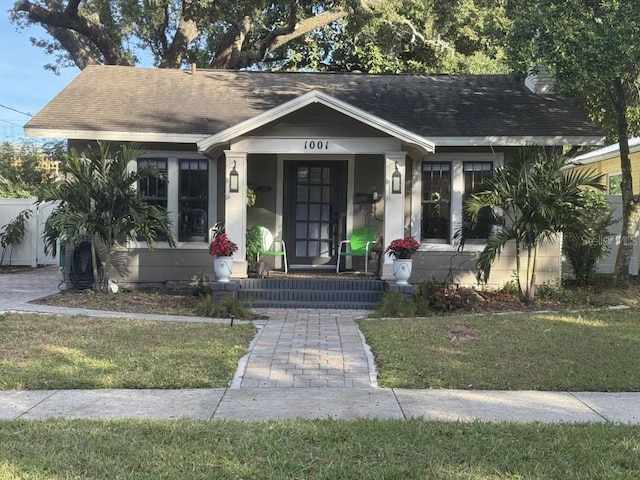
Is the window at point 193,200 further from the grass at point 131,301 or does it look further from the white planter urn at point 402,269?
the white planter urn at point 402,269

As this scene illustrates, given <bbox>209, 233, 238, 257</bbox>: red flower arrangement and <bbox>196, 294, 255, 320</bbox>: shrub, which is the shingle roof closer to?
<bbox>209, 233, 238, 257</bbox>: red flower arrangement

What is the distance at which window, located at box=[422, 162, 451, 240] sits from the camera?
11758 millimetres

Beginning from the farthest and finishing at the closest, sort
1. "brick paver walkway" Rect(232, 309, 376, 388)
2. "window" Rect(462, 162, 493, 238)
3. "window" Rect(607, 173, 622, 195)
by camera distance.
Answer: "window" Rect(607, 173, 622, 195) < "window" Rect(462, 162, 493, 238) < "brick paver walkway" Rect(232, 309, 376, 388)

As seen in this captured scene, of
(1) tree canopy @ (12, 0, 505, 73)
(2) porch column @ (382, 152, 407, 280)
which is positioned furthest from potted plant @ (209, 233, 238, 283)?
(1) tree canopy @ (12, 0, 505, 73)

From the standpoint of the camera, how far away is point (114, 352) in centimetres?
654

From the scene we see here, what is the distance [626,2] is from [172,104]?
348 inches

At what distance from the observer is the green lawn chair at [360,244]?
11.8 meters

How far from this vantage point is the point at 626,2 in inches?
352

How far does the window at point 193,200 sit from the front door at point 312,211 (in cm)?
178

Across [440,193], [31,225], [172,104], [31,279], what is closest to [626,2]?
[440,193]

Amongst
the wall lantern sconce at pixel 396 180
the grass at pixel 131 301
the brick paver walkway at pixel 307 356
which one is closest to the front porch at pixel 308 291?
the grass at pixel 131 301

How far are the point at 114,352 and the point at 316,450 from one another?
11.8ft

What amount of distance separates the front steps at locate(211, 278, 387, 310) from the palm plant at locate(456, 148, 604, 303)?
209cm

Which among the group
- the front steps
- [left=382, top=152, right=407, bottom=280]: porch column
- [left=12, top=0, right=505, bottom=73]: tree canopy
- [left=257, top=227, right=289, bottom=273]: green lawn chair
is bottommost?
the front steps
